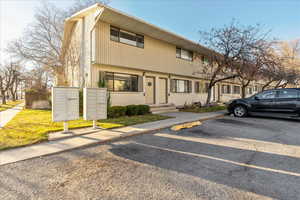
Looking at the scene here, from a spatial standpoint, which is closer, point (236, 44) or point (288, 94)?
point (288, 94)

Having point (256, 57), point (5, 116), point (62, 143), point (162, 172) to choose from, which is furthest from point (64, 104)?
point (256, 57)

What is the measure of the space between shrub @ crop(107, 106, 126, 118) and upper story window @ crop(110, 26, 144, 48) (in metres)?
4.43

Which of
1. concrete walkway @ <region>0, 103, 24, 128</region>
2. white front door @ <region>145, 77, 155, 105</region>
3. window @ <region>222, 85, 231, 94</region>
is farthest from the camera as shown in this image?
window @ <region>222, 85, 231, 94</region>

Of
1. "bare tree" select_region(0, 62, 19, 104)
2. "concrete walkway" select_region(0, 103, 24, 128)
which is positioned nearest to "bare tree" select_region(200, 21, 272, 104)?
"concrete walkway" select_region(0, 103, 24, 128)

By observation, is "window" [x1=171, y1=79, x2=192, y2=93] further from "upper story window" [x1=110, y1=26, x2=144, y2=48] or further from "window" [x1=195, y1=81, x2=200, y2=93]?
"upper story window" [x1=110, y1=26, x2=144, y2=48]

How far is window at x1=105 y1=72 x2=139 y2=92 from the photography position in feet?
31.3

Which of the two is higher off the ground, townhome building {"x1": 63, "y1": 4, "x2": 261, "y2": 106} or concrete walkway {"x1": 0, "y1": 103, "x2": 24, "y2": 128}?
townhome building {"x1": 63, "y1": 4, "x2": 261, "y2": 106}

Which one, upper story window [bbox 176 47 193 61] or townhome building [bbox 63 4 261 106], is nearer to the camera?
townhome building [bbox 63 4 261 106]

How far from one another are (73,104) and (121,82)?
497 cm

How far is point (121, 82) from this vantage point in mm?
10102

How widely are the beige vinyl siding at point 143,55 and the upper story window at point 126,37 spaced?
0.26 metres

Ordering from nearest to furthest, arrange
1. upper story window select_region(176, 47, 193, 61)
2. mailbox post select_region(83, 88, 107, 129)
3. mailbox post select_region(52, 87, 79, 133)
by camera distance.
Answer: mailbox post select_region(52, 87, 79, 133), mailbox post select_region(83, 88, 107, 129), upper story window select_region(176, 47, 193, 61)

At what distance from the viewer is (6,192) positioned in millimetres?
2230

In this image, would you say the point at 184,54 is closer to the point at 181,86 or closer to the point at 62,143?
the point at 181,86
